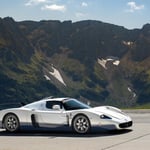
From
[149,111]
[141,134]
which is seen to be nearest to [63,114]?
[141,134]

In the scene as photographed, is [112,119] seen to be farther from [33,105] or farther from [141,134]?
[33,105]

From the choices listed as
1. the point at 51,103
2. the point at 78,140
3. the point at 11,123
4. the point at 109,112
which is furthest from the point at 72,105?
the point at 78,140

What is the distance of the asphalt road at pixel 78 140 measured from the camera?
10.2 m

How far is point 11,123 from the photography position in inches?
548

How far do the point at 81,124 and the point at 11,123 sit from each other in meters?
2.34

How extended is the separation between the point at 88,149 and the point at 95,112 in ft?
10.6

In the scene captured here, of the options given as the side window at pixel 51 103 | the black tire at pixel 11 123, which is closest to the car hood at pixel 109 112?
the side window at pixel 51 103

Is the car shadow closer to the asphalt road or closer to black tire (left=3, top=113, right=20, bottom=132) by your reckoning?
the asphalt road

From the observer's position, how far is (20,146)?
35.2 feet

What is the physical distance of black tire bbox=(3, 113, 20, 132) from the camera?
1385 cm

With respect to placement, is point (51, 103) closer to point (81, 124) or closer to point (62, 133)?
point (62, 133)

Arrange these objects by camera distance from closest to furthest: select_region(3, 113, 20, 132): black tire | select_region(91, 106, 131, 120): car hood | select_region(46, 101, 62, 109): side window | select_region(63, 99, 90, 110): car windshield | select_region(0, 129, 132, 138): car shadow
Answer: select_region(0, 129, 132, 138): car shadow < select_region(91, 106, 131, 120): car hood < select_region(63, 99, 90, 110): car windshield < select_region(46, 101, 62, 109): side window < select_region(3, 113, 20, 132): black tire

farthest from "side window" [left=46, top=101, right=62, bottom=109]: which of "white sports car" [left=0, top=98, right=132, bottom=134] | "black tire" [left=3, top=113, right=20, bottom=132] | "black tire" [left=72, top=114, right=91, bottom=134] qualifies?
"black tire" [left=3, top=113, right=20, bottom=132]

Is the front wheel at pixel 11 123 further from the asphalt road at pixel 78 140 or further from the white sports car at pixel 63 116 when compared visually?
the asphalt road at pixel 78 140
